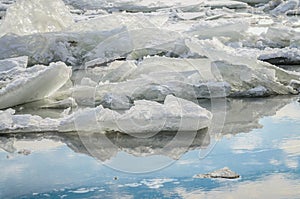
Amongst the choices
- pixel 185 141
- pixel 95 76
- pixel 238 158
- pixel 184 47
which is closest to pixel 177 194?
pixel 238 158

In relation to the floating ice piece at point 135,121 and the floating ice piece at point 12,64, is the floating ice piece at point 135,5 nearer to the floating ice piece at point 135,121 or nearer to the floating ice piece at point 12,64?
the floating ice piece at point 12,64

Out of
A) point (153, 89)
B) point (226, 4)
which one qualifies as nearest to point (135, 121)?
point (153, 89)

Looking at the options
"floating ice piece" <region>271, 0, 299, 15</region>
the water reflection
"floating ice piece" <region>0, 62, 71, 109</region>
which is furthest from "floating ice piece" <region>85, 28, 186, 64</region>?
"floating ice piece" <region>271, 0, 299, 15</region>

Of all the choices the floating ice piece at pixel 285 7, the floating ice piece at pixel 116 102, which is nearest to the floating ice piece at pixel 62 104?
the floating ice piece at pixel 116 102

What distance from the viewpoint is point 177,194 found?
1.92 m

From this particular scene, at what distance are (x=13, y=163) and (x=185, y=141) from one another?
62cm

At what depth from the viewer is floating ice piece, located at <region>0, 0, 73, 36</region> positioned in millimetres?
4738

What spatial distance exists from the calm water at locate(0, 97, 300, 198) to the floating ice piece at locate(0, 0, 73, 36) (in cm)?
226

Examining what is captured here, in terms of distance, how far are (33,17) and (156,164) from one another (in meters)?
2.87

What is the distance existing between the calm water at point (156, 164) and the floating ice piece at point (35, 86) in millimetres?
476

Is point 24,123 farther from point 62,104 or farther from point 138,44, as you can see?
point 138,44

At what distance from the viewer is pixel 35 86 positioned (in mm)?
3125

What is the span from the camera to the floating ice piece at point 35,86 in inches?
120

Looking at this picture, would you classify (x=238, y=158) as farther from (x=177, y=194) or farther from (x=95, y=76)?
Answer: (x=95, y=76)
